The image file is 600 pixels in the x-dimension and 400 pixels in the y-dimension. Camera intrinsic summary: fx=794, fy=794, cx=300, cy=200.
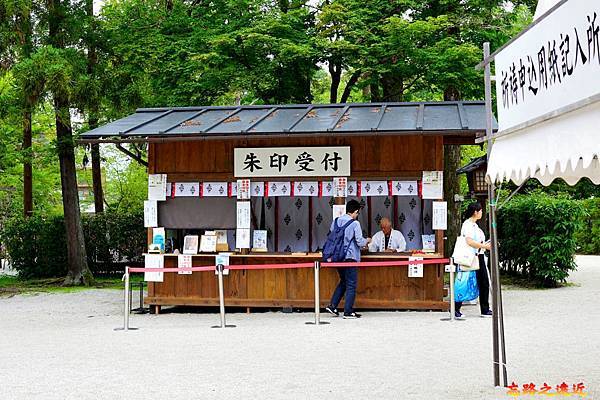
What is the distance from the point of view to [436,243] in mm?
12820

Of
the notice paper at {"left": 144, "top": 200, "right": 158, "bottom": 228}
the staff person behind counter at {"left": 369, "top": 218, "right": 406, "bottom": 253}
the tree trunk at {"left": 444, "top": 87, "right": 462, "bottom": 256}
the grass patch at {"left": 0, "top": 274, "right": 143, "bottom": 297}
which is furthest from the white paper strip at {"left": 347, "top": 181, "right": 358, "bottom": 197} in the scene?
the grass patch at {"left": 0, "top": 274, "right": 143, "bottom": 297}

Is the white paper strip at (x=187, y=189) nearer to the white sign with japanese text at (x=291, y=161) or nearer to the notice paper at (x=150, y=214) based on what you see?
the notice paper at (x=150, y=214)

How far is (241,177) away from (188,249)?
150 cm

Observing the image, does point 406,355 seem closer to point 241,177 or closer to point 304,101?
point 241,177

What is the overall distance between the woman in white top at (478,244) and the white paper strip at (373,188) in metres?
1.51

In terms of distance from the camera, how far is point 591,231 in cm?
2927

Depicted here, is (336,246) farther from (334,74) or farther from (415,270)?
(334,74)

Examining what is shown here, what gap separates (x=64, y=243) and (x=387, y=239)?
11.3 m

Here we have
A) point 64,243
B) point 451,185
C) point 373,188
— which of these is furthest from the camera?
point 64,243

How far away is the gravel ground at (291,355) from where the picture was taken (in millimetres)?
6988

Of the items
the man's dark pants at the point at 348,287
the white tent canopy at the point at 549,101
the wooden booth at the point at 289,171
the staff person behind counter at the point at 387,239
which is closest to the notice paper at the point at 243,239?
the wooden booth at the point at 289,171

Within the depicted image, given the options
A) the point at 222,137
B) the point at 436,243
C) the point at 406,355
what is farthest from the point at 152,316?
the point at 406,355

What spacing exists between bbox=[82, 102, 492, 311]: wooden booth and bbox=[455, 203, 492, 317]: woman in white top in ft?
2.26

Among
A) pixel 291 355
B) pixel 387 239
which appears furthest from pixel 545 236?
pixel 291 355
